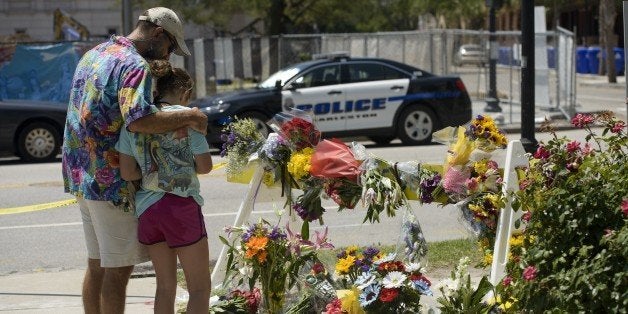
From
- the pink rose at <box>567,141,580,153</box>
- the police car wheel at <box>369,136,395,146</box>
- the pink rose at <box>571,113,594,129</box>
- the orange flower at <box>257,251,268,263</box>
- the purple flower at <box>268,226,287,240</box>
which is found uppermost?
the pink rose at <box>571,113,594,129</box>

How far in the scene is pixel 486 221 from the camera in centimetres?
543

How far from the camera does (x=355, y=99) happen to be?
57.4 feet

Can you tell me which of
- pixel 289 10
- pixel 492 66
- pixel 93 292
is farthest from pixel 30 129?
→ pixel 289 10

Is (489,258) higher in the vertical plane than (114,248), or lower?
lower

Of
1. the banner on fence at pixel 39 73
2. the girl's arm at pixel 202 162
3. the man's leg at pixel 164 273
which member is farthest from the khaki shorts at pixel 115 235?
the banner on fence at pixel 39 73

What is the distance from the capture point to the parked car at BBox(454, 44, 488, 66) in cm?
2273

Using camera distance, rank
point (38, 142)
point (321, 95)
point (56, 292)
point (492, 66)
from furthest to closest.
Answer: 1. point (492, 66)
2. point (321, 95)
3. point (38, 142)
4. point (56, 292)

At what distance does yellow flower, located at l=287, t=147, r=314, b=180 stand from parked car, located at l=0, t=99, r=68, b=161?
1193cm

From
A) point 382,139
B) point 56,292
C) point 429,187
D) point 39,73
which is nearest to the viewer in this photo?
point 429,187

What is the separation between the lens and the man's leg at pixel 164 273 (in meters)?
4.79

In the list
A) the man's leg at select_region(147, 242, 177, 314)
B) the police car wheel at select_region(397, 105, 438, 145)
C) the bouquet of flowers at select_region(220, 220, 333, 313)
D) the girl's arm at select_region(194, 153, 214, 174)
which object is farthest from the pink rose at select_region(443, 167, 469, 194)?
the police car wheel at select_region(397, 105, 438, 145)

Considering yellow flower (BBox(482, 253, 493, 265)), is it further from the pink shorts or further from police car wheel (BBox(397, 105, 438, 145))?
police car wheel (BBox(397, 105, 438, 145))

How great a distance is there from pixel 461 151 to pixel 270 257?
1145mm

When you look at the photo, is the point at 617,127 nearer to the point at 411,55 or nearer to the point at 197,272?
the point at 197,272
